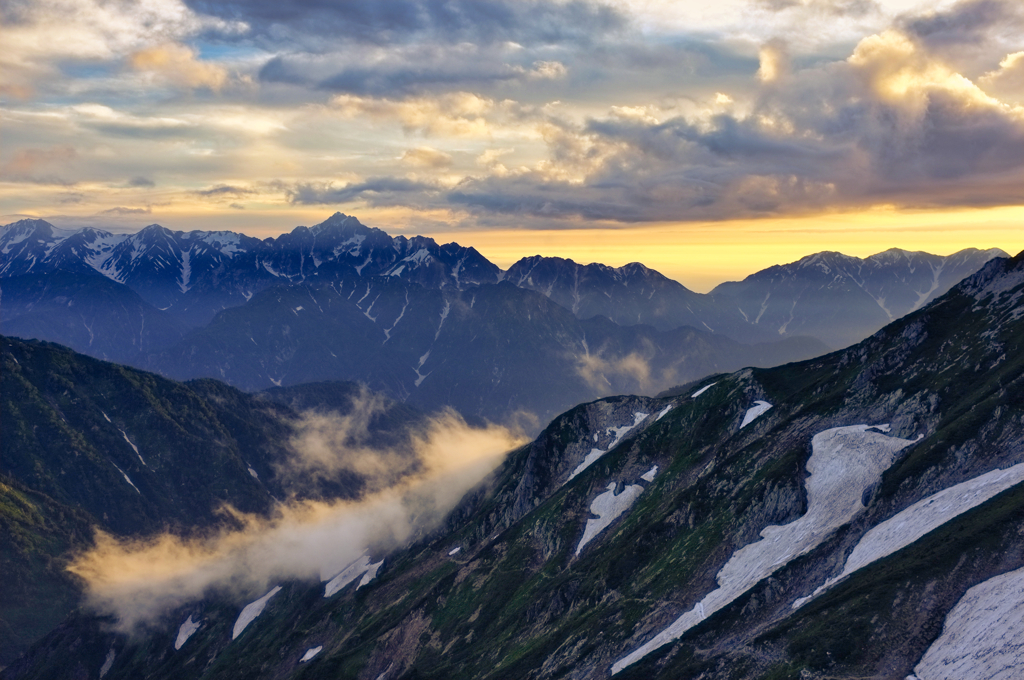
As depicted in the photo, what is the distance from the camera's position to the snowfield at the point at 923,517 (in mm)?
77688

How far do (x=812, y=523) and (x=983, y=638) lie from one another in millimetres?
41995

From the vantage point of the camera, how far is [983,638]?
5838cm

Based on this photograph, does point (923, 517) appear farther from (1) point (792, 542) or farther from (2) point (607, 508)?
(2) point (607, 508)

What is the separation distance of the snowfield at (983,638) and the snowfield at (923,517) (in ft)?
49.1

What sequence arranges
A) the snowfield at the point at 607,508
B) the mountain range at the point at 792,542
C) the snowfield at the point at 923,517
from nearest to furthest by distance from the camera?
the mountain range at the point at 792,542
the snowfield at the point at 923,517
the snowfield at the point at 607,508

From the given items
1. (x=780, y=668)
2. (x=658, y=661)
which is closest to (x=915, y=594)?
(x=780, y=668)

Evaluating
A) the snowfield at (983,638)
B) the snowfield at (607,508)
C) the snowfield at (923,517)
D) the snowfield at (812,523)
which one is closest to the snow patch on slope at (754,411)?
the snowfield at (607,508)

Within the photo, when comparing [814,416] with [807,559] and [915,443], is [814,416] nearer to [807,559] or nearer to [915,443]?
[915,443]

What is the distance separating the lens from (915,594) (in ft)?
222

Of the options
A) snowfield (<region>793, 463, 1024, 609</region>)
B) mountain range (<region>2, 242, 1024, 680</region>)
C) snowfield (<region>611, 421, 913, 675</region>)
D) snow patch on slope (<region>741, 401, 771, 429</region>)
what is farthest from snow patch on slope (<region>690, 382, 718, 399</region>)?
snowfield (<region>793, 463, 1024, 609</region>)

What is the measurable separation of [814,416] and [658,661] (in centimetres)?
6241

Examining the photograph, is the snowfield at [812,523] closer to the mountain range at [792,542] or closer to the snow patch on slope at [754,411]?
the mountain range at [792,542]

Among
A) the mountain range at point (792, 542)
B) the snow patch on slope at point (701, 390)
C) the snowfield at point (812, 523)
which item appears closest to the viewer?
the mountain range at point (792, 542)

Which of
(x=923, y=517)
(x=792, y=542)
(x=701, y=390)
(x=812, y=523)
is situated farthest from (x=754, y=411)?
(x=923, y=517)
